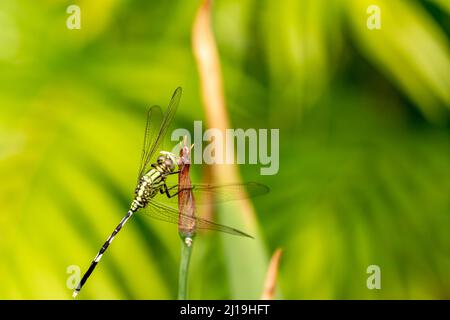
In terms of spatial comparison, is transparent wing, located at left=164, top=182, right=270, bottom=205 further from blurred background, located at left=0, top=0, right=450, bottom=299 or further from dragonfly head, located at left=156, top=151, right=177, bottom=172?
blurred background, located at left=0, top=0, right=450, bottom=299

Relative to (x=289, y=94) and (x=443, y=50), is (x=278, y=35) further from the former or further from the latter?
(x=443, y=50)

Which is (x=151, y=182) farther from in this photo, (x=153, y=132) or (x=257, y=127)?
(x=257, y=127)

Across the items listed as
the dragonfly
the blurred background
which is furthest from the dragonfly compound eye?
the blurred background
